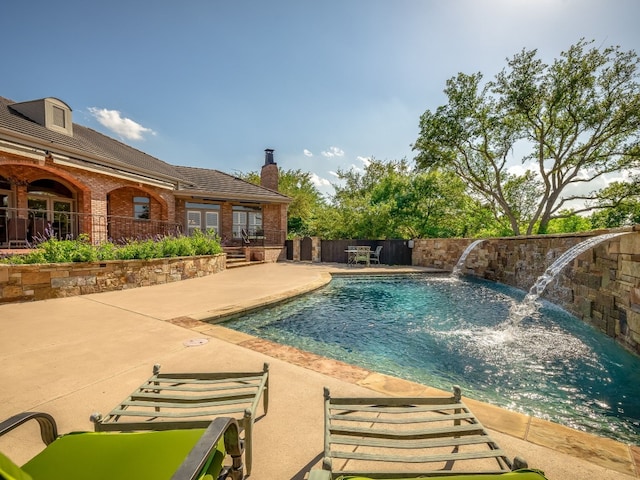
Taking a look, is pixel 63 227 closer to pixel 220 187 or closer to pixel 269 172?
pixel 220 187

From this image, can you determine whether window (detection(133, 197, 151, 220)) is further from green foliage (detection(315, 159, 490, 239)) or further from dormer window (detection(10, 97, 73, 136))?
green foliage (detection(315, 159, 490, 239))

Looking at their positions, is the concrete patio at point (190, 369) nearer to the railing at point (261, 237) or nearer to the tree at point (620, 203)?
the railing at point (261, 237)

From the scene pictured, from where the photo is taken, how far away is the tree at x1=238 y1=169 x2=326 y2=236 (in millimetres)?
23391

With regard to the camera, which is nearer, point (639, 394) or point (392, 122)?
point (639, 394)

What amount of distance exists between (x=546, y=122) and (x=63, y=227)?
2572 centimetres

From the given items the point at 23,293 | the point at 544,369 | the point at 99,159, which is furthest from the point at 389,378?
the point at 99,159

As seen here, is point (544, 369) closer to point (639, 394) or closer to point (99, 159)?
point (639, 394)

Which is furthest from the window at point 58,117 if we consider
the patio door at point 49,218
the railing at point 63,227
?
the railing at point 63,227

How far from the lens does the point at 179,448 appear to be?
123 centimetres

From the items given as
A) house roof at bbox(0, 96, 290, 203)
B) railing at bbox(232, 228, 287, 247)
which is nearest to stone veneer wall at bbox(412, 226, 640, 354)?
railing at bbox(232, 228, 287, 247)

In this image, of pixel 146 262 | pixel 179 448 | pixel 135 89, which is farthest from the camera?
pixel 135 89

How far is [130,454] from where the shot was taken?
1.21m

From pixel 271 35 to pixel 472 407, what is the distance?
416 inches

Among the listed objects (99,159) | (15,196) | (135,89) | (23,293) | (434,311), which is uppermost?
(135,89)
